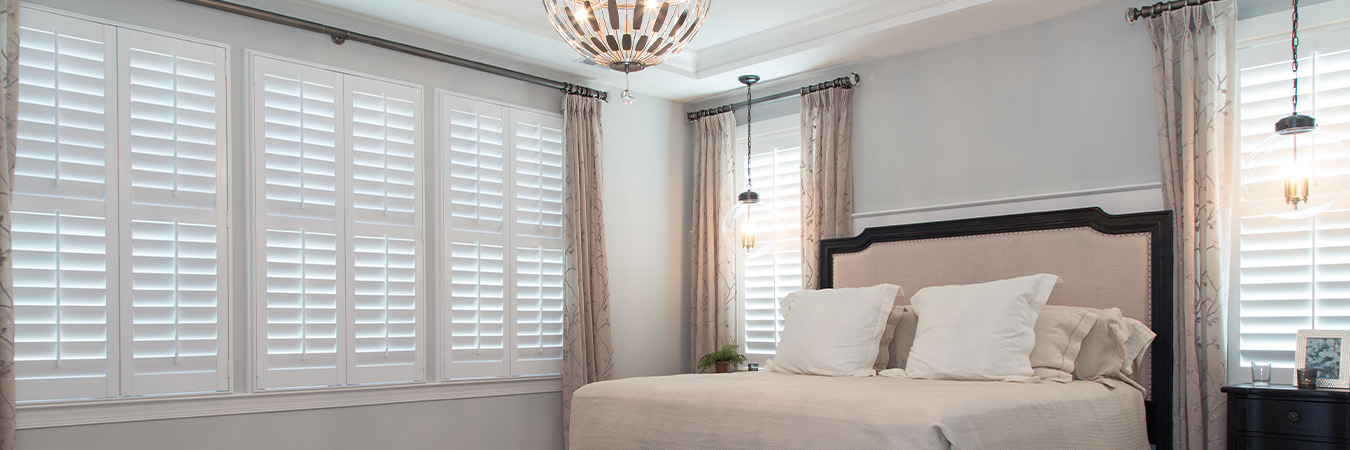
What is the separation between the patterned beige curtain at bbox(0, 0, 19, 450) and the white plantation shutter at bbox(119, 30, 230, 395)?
1.17ft

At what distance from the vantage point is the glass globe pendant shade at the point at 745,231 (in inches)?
199

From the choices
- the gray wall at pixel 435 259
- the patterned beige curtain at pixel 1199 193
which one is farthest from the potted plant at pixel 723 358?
the patterned beige curtain at pixel 1199 193

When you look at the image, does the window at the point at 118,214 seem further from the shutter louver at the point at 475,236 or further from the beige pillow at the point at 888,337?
the beige pillow at the point at 888,337

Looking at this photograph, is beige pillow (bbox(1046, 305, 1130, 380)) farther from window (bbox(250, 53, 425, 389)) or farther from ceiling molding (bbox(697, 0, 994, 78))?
window (bbox(250, 53, 425, 389))

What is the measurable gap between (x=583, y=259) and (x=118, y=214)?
2.22 m

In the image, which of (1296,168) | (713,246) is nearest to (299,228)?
(713,246)

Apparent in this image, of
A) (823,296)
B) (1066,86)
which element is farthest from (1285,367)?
(823,296)

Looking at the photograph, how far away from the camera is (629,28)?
2.25 meters

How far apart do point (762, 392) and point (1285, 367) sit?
201 cm

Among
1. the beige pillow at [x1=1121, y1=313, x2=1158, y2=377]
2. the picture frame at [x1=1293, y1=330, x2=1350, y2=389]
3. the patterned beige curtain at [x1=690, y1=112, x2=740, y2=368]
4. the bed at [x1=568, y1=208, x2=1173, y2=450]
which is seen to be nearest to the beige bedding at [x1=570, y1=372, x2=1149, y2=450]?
the bed at [x1=568, y1=208, x2=1173, y2=450]

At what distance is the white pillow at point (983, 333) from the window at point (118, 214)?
2.82 metres

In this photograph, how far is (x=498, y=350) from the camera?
15.5 feet

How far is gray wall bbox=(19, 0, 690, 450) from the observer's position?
3686mm

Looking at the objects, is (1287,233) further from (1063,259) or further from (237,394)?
(237,394)
